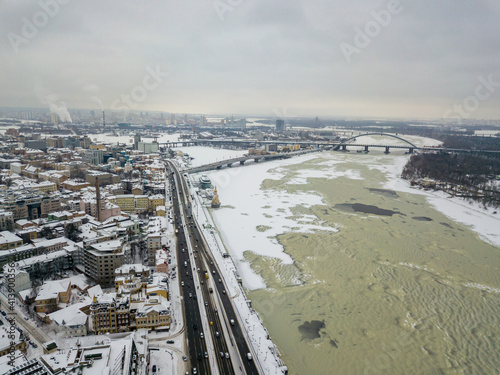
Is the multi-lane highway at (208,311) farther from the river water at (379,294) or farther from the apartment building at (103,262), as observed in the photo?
the apartment building at (103,262)

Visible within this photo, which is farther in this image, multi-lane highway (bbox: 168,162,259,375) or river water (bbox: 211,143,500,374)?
river water (bbox: 211,143,500,374)

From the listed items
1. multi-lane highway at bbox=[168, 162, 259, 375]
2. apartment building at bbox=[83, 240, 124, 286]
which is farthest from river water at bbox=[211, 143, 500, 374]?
apartment building at bbox=[83, 240, 124, 286]

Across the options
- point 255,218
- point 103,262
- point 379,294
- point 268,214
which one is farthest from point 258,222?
point 103,262

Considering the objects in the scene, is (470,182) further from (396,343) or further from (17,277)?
(17,277)

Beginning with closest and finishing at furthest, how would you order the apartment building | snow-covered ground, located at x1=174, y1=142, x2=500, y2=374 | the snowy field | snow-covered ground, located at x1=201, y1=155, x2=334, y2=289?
snow-covered ground, located at x1=174, y1=142, x2=500, y2=374
the apartment building
snow-covered ground, located at x1=201, y1=155, x2=334, y2=289
the snowy field

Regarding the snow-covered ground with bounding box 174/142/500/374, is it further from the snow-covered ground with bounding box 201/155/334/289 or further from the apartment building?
the apartment building

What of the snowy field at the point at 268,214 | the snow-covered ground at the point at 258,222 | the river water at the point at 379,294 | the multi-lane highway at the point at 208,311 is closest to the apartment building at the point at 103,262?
the multi-lane highway at the point at 208,311

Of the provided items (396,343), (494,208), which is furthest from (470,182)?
(396,343)

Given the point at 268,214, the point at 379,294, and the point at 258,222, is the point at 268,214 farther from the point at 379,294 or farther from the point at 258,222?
the point at 379,294
